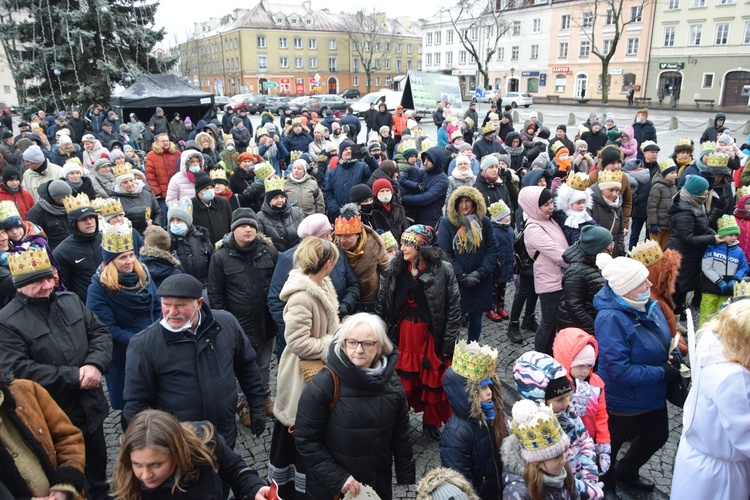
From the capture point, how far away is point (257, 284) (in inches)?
175

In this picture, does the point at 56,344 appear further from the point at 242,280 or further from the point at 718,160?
the point at 718,160

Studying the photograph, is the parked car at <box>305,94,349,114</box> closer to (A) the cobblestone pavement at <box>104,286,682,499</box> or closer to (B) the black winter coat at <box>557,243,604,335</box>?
(A) the cobblestone pavement at <box>104,286,682,499</box>

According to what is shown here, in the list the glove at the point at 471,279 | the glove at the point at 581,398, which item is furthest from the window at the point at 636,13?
the glove at the point at 581,398

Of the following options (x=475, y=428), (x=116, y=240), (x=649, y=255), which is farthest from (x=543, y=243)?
(x=116, y=240)

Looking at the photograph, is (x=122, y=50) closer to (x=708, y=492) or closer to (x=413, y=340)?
(x=413, y=340)

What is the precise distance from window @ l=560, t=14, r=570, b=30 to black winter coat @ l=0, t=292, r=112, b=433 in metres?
56.8

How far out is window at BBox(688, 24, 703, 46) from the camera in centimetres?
4219

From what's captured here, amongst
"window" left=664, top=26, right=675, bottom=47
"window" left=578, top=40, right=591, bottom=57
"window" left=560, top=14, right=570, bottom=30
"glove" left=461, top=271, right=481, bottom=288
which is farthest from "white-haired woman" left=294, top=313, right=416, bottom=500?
"window" left=560, top=14, right=570, bottom=30

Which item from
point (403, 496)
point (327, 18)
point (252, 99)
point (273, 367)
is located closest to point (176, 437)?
point (403, 496)

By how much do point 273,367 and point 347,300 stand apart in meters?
1.72

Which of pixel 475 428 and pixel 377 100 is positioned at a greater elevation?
pixel 377 100

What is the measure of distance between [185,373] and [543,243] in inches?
144

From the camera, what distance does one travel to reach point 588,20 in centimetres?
4862

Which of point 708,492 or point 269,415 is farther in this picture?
point 269,415
